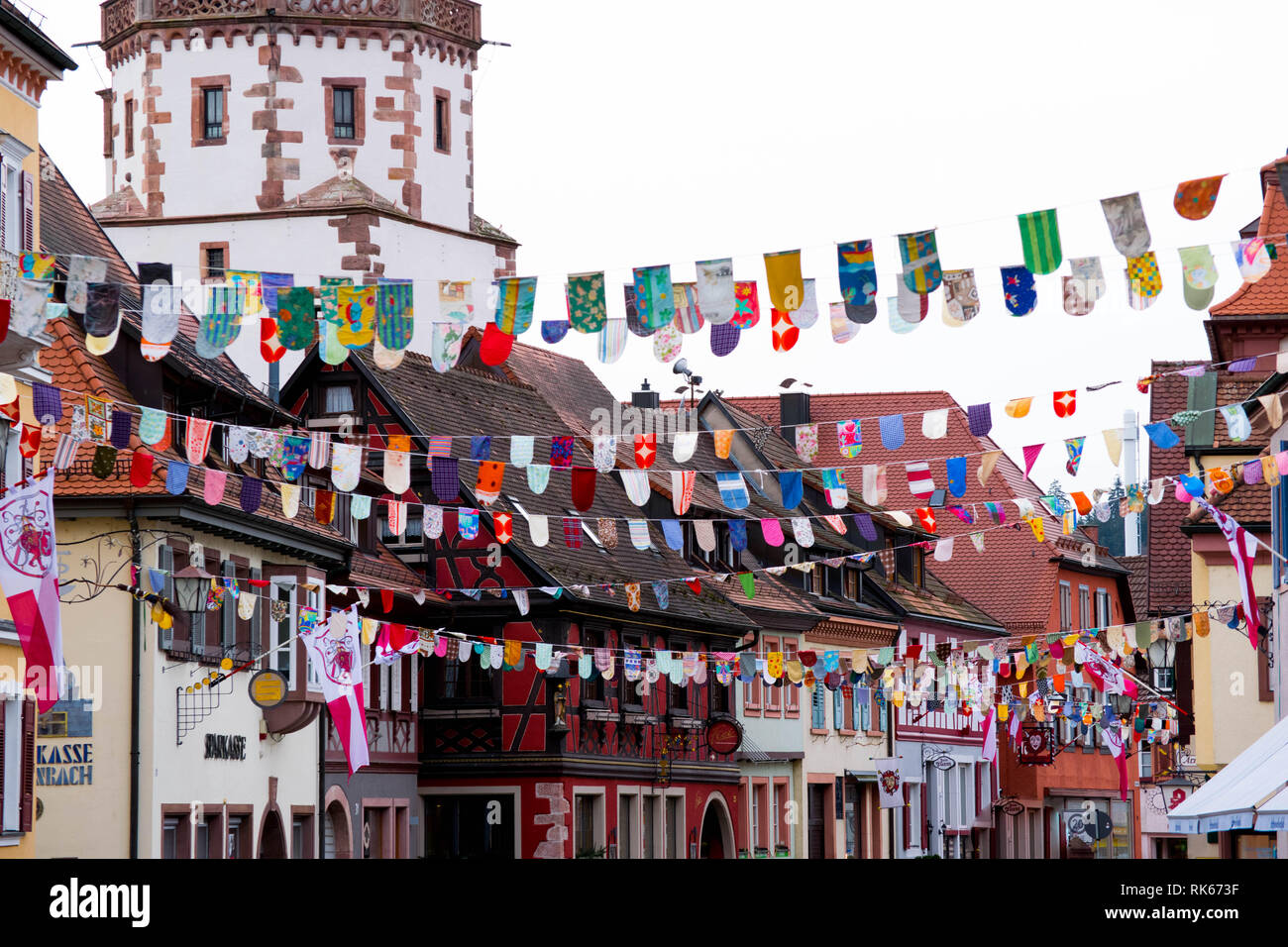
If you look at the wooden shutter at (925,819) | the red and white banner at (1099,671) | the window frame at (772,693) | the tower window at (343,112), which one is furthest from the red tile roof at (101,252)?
the wooden shutter at (925,819)

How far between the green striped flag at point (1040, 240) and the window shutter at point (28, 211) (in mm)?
13950

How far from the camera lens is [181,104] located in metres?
54.7

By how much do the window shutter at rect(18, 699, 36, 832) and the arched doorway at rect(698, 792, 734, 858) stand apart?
23.5 meters

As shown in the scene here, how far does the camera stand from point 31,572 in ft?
67.2

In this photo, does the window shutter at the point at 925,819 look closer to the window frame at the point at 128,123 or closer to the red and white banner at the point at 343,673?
the window frame at the point at 128,123

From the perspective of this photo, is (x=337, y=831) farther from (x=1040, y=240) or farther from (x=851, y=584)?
(x=1040, y=240)

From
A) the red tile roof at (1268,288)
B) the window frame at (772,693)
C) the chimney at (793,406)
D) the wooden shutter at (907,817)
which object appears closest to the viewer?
the red tile roof at (1268,288)

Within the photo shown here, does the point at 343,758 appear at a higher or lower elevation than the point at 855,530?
lower

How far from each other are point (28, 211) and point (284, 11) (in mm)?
28931

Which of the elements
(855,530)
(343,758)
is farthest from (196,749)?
(855,530)

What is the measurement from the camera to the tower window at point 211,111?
5459cm
